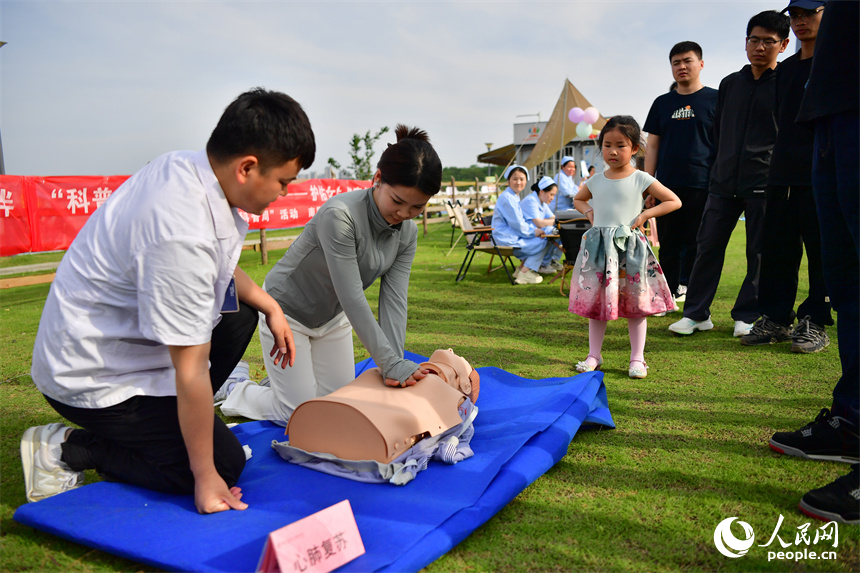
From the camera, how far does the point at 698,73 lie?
4.85 m

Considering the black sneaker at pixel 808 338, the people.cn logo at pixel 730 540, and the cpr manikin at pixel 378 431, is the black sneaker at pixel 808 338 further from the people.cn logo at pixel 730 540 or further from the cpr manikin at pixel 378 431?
the cpr manikin at pixel 378 431

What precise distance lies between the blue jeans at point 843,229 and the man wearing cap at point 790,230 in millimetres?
1712

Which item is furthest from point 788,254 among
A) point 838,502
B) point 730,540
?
point 730,540

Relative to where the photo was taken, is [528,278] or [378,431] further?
[528,278]

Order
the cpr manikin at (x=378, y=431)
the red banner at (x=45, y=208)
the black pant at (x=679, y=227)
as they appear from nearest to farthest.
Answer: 1. the cpr manikin at (x=378, y=431)
2. the black pant at (x=679, y=227)
3. the red banner at (x=45, y=208)

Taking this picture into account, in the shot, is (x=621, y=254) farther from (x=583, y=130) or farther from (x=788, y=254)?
(x=583, y=130)

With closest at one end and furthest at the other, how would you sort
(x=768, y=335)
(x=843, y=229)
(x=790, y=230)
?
(x=843, y=229)
(x=790, y=230)
(x=768, y=335)

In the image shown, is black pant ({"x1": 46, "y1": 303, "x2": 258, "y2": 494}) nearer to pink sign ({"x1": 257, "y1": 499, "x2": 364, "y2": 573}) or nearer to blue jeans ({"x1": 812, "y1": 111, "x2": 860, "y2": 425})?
pink sign ({"x1": 257, "y1": 499, "x2": 364, "y2": 573})

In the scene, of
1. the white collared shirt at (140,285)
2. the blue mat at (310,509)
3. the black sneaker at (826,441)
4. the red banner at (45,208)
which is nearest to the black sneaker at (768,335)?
the black sneaker at (826,441)

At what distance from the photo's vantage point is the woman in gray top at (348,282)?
2326 millimetres

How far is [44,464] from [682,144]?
483cm

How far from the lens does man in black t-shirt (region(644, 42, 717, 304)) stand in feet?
15.8

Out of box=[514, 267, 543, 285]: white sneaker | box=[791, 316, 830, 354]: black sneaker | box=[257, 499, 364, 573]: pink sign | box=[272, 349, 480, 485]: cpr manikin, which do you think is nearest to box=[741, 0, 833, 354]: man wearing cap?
box=[791, 316, 830, 354]: black sneaker

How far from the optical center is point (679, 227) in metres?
5.04
